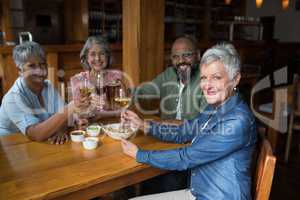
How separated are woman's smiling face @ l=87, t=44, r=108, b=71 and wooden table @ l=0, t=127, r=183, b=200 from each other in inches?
35.7

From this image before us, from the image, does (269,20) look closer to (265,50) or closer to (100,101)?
(265,50)

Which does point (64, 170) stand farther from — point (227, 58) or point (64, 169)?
point (227, 58)

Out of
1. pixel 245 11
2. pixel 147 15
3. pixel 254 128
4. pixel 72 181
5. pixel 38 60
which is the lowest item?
pixel 72 181

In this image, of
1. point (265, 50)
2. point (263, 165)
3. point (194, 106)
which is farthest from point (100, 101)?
point (265, 50)

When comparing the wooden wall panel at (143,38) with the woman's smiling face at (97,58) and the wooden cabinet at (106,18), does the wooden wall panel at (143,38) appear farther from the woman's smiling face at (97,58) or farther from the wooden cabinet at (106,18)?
the wooden cabinet at (106,18)

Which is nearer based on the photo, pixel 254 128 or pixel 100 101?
pixel 254 128

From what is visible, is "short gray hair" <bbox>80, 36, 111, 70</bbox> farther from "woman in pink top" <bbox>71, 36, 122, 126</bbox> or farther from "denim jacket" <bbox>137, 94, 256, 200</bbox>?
"denim jacket" <bbox>137, 94, 256, 200</bbox>

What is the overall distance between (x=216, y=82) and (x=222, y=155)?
331mm

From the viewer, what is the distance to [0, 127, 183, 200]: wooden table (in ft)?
3.66

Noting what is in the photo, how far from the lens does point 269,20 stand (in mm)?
7363

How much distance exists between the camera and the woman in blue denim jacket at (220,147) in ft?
4.29

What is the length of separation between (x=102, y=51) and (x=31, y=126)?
933mm

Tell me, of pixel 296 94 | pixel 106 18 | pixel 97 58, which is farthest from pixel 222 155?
pixel 106 18

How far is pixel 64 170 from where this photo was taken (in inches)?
49.1
